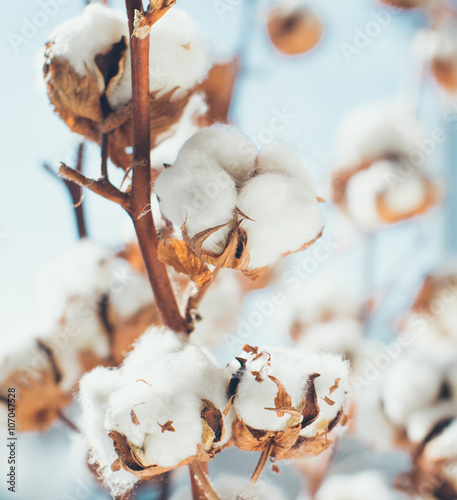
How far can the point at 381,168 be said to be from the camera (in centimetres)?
61

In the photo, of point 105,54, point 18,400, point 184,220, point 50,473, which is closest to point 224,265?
point 184,220

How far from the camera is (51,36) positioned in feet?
0.87

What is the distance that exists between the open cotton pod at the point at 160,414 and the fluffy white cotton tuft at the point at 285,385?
10 mm

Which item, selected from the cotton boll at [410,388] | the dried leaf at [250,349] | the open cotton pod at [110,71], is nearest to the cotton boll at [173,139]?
the open cotton pod at [110,71]

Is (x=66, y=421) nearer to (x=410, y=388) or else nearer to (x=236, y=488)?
(x=236, y=488)

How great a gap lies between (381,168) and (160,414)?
48cm

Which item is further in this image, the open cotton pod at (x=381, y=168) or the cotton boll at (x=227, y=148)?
the open cotton pod at (x=381, y=168)

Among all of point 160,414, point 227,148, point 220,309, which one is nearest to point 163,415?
point 160,414

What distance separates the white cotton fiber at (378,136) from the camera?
0.62m

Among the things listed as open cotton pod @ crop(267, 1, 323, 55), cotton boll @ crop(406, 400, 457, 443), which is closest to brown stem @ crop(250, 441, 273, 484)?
cotton boll @ crop(406, 400, 457, 443)

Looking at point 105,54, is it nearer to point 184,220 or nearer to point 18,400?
point 184,220

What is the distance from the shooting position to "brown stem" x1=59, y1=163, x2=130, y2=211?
0.70ft

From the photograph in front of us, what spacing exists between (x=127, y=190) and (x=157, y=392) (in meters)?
0.09

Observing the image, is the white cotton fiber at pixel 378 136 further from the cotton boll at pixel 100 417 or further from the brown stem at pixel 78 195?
the cotton boll at pixel 100 417
